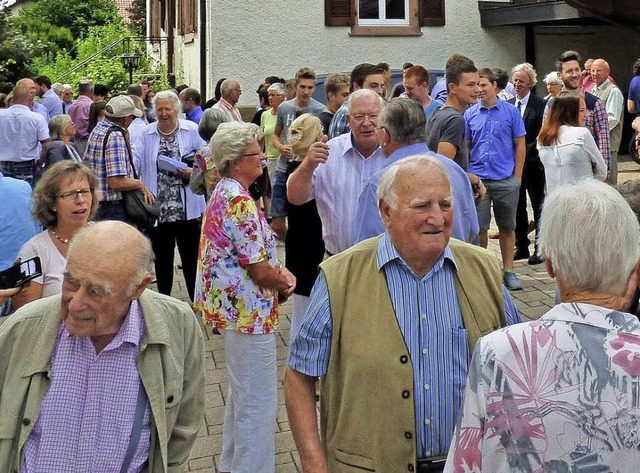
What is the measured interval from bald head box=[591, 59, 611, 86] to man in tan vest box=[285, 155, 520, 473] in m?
8.27

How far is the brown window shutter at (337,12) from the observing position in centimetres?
1722

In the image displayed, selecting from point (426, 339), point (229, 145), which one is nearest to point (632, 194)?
point (426, 339)

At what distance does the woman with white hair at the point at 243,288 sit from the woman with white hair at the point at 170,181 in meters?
3.08

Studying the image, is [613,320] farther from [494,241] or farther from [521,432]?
[494,241]

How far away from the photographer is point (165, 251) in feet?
25.4

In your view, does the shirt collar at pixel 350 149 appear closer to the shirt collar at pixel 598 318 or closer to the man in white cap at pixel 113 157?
the man in white cap at pixel 113 157

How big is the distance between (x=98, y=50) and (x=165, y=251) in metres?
21.8

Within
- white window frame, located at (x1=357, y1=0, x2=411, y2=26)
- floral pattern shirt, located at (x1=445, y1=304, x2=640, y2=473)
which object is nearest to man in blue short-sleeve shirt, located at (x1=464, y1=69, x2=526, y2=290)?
floral pattern shirt, located at (x1=445, y1=304, x2=640, y2=473)

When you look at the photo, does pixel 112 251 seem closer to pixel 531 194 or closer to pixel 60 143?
pixel 60 143

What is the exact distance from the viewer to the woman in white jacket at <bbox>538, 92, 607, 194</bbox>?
7.58m

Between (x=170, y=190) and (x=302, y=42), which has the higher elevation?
(x=302, y=42)

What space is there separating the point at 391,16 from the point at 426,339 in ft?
51.9

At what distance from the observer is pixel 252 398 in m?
4.46

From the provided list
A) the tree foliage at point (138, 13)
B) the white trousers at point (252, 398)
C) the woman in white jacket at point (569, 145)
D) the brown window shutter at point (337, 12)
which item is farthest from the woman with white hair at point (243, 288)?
the tree foliage at point (138, 13)
